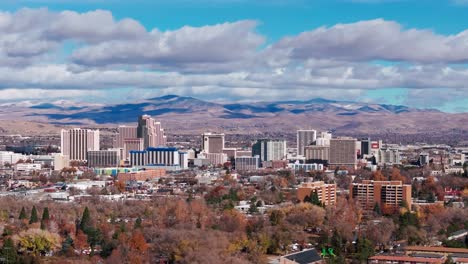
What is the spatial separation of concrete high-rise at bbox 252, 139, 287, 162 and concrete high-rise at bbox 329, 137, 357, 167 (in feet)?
23.3

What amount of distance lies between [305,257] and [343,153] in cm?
5018

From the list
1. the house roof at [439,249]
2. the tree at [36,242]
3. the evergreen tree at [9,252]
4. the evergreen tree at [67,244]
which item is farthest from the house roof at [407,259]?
the evergreen tree at [9,252]

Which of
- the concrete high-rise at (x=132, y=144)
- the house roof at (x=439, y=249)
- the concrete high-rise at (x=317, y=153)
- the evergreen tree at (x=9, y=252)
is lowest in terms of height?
the house roof at (x=439, y=249)

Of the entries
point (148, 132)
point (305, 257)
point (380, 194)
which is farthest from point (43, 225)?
point (148, 132)

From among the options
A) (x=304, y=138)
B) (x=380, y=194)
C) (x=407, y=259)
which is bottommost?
(x=407, y=259)

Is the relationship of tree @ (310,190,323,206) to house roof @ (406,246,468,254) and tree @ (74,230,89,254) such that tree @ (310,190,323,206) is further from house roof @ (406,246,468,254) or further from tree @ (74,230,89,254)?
tree @ (74,230,89,254)

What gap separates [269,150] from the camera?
3250 inches

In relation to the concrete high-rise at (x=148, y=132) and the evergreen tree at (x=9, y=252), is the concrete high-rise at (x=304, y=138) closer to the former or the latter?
the concrete high-rise at (x=148, y=132)

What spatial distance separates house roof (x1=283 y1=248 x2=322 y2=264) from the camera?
25.5 m

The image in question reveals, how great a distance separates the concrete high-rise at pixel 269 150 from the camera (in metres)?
82.4

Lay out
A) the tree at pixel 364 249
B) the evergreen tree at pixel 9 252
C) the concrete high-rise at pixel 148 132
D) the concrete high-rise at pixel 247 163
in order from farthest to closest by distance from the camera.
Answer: the concrete high-rise at pixel 148 132 < the concrete high-rise at pixel 247 163 < the tree at pixel 364 249 < the evergreen tree at pixel 9 252

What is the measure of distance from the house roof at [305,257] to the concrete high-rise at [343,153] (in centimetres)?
4776

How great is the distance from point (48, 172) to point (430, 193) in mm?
30224

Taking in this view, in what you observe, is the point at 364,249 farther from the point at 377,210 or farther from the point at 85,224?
the point at 377,210
